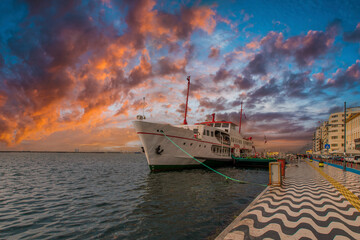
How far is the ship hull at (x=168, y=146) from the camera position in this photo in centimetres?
2139

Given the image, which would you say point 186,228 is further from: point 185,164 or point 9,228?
point 185,164

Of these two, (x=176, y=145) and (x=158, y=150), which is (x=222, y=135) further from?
(x=158, y=150)

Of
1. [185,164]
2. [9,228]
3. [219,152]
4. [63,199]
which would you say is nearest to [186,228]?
[9,228]

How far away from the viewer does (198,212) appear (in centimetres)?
887

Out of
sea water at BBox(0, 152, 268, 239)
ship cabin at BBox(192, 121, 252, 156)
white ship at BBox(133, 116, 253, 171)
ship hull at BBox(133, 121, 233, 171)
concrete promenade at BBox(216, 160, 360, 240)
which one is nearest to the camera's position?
concrete promenade at BBox(216, 160, 360, 240)

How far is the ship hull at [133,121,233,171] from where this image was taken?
21.4 metres

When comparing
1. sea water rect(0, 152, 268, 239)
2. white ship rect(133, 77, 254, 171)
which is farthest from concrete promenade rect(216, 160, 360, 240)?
white ship rect(133, 77, 254, 171)

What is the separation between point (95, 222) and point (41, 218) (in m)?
2.68

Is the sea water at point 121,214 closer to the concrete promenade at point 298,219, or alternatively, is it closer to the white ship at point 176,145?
the concrete promenade at point 298,219

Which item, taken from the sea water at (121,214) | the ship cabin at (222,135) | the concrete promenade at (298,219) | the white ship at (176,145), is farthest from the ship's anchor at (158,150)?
the concrete promenade at (298,219)

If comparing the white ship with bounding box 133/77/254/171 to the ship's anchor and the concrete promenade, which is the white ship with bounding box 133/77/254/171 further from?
the concrete promenade

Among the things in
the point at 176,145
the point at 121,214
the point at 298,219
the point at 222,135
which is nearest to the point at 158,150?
the point at 176,145

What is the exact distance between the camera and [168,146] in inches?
893

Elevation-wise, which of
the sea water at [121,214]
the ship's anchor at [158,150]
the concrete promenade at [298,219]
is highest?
the ship's anchor at [158,150]
